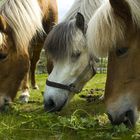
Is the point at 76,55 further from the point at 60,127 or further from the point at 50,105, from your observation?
the point at 60,127

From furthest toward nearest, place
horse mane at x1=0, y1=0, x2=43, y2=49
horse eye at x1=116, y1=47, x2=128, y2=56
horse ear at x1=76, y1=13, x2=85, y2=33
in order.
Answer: horse mane at x1=0, y1=0, x2=43, y2=49 → horse ear at x1=76, y1=13, x2=85, y2=33 → horse eye at x1=116, y1=47, x2=128, y2=56

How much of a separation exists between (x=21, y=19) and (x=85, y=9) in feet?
2.91

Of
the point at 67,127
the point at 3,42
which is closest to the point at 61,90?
the point at 67,127

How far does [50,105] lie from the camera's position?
4.90 m

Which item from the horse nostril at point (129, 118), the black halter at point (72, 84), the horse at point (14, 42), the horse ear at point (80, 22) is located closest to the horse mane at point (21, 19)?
the horse at point (14, 42)

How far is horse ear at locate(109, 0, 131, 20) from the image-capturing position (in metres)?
3.86

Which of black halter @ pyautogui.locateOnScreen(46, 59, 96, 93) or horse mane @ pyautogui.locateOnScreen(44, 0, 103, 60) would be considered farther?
horse mane @ pyautogui.locateOnScreen(44, 0, 103, 60)

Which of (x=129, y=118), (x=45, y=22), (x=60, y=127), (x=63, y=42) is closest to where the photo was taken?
(x=129, y=118)

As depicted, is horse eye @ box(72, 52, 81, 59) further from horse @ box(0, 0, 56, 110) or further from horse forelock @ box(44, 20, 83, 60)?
horse @ box(0, 0, 56, 110)

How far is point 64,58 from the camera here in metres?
5.05

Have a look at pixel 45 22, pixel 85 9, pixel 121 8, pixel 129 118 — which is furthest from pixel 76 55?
pixel 45 22

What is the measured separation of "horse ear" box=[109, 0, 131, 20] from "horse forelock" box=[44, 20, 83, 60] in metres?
1.24

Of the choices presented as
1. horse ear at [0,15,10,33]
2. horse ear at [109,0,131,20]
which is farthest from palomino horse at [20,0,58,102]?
horse ear at [109,0,131,20]

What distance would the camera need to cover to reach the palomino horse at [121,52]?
3.86 m
